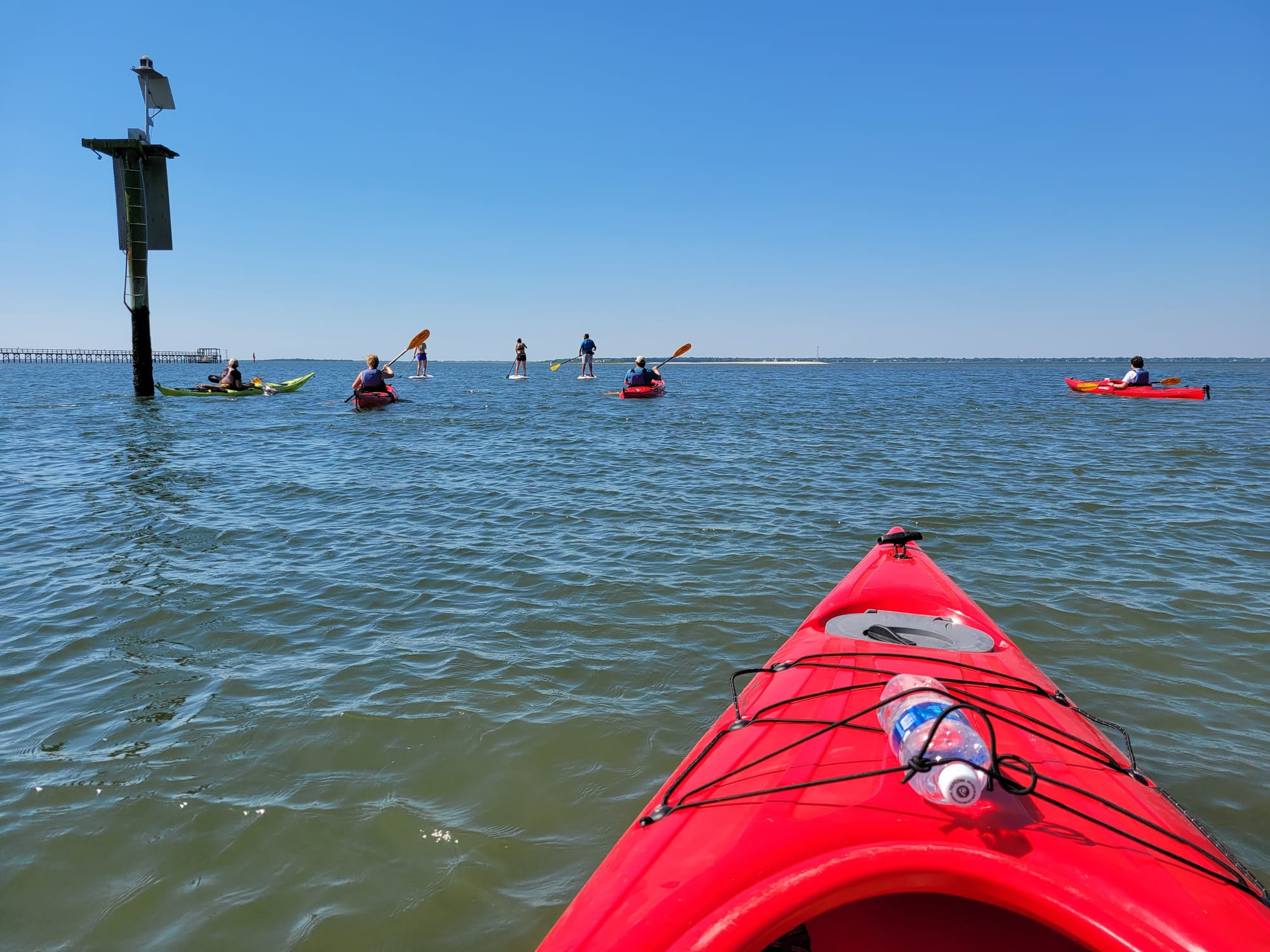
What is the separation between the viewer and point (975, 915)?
219 cm

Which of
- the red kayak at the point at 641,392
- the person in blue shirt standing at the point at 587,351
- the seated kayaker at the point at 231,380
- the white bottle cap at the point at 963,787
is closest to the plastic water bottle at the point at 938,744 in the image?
the white bottle cap at the point at 963,787

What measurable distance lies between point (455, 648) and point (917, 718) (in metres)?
3.36

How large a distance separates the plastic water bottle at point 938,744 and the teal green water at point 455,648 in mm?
1419

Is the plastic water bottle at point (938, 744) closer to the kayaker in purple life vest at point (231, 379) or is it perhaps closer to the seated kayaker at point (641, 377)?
the seated kayaker at point (641, 377)

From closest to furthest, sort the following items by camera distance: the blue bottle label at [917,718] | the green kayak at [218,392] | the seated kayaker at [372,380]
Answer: the blue bottle label at [917,718], the seated kayaker at [372,380], the green kayak at [218,392]

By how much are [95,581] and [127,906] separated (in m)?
4.34

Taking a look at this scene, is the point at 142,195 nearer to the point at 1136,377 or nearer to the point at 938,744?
the point at 938,744

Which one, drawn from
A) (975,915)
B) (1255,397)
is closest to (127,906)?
(975,915)

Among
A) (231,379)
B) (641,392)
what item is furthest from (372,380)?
(641,392)

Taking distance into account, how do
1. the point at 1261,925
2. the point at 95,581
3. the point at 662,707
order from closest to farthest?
the point at 1261,925, the point at 662,707, the point at 95,581

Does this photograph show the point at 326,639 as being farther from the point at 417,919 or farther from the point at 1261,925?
the point at 1261,925

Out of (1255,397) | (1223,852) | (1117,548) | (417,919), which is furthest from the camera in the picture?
(1255,397)

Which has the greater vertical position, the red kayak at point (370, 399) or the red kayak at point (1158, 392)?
the red kayak at point (1158, 392)

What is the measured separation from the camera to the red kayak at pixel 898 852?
1553 mm
